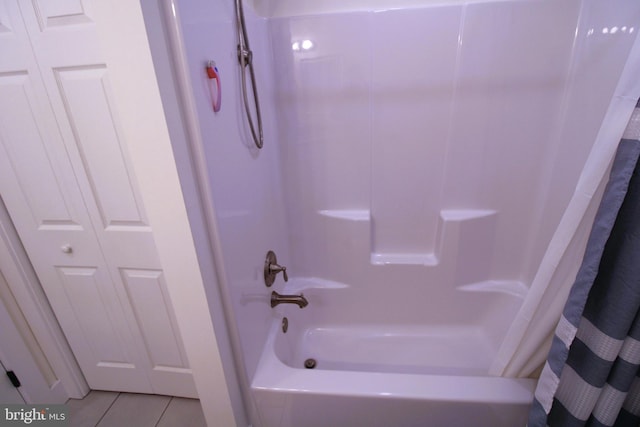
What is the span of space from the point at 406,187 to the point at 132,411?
1822 millimetres

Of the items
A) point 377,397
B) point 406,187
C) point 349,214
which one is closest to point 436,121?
point 406,187

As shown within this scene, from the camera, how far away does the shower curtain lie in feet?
2.16

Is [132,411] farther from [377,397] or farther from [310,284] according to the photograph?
[377,397]

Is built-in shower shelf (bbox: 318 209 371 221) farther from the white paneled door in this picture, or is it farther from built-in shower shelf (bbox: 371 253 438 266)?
the white paneled door

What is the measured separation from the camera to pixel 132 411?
1436 mm

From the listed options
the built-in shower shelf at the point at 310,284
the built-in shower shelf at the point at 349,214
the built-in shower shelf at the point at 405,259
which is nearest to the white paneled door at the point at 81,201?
the built-in shower shelf at the point at 310,284

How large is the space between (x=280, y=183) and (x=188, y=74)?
3.05 ft

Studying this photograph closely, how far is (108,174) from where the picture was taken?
3.72 ft

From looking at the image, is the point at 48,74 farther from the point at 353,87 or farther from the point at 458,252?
the point at 458,252

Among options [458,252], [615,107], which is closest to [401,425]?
[458,252]

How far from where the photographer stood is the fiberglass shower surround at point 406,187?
891mm

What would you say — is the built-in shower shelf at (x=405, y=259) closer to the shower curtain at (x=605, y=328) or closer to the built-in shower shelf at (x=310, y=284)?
the built-in shower shelf at (x=310, y=284)

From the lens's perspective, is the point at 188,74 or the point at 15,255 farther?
the point at 15,255

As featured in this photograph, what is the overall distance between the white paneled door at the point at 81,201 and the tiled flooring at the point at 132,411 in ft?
0.17
